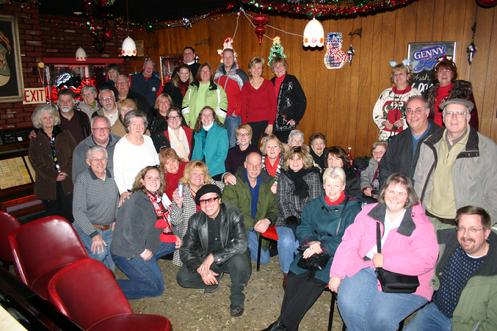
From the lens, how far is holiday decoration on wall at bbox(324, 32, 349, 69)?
6.67 metres

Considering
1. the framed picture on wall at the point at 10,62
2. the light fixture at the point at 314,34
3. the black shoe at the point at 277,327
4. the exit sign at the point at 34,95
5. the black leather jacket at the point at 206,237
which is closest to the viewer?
the black shoe at the point at 277,327

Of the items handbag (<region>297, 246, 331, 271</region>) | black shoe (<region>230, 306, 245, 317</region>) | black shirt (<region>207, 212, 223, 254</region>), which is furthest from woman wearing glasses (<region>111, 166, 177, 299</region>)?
handbag (<region>297, 246, 331, 271</region>)

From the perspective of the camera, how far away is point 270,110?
236 inches

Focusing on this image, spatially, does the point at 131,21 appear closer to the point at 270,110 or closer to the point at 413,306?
the point at 270,110

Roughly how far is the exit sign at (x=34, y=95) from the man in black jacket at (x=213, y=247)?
4.62m

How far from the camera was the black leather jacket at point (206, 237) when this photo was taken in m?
3.84

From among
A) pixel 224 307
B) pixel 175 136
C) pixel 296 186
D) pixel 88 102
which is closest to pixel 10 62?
pixel 88 102

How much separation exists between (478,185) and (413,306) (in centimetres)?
120

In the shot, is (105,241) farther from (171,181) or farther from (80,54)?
(80,54)

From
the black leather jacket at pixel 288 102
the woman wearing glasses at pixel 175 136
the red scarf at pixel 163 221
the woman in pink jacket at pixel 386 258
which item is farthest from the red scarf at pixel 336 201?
the black leather jacket at pixel 288 102

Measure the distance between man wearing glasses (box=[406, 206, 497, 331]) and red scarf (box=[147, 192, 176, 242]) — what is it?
2.58 meters

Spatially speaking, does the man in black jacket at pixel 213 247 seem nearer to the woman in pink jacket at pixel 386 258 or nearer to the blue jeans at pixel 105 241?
the blue jeans at pixel 105 241

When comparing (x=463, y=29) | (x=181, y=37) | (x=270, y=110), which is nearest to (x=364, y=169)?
(x=270, y=110)

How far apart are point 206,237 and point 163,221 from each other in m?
0.60
